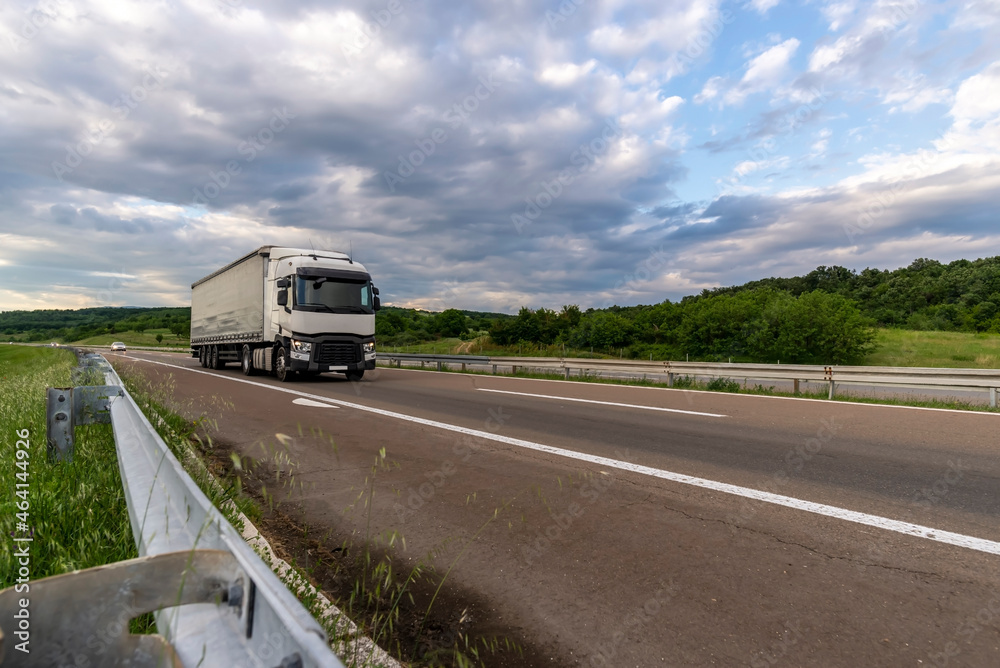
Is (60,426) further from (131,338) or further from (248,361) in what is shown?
(131,338)

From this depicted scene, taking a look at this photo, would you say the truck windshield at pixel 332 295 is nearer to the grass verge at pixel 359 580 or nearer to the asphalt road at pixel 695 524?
the asphalt road at pixel 695 524

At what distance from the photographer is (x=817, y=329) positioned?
40.7m

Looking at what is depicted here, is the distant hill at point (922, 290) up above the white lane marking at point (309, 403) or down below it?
above

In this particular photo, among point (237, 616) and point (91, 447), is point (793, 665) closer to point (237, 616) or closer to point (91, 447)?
point (237, 616)

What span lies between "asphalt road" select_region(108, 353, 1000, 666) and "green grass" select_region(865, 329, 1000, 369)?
31.5 metres

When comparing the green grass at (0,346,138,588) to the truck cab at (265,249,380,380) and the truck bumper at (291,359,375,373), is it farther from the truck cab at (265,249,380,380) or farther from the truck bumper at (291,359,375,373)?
the truck cab at (265,249,380,380)

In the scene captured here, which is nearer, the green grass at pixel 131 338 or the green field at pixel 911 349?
the green field at pixel 911 349

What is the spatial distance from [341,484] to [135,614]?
418 centimetres

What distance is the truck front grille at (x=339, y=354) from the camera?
1595 centimetres

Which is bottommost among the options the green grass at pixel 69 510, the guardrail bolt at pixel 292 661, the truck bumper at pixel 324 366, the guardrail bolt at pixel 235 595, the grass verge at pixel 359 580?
the grass verge at pixel 359 580

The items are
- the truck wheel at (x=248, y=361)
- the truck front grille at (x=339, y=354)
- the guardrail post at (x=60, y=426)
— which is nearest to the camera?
the guardrail post at (x=60, y=426)

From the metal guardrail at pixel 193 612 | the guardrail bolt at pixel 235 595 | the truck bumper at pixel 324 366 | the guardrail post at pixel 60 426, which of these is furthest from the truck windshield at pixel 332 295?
the guardrail bolt at pixel 235 595

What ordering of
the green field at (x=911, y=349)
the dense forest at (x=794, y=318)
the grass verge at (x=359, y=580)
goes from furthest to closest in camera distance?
the dense forest at (x=794, y=318), the green field at (x=911, y=349), the grass verge at (x=359, y=580)

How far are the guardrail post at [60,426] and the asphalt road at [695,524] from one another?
1.33 m
